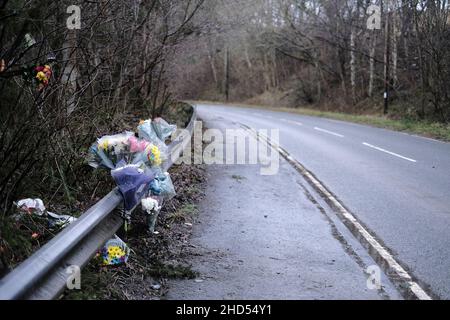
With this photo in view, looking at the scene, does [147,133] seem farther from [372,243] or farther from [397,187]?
[397,187]

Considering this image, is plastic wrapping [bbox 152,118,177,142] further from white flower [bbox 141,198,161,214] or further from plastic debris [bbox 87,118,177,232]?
white flower [bbox 141,198,161,214]

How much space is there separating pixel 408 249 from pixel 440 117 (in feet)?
70.1

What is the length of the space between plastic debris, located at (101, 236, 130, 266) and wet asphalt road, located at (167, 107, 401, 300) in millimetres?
543

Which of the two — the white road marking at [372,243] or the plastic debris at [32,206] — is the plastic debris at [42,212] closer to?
the plastic debris at [32,206]

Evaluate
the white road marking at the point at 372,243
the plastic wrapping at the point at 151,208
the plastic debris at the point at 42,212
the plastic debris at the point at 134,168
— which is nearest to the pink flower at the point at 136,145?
the plastic debris at the point at 134,168

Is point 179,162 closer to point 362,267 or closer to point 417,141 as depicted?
point 362,267

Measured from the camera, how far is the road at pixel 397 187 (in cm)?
618

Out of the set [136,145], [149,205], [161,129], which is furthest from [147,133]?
[149,205]

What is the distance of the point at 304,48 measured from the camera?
146 feet

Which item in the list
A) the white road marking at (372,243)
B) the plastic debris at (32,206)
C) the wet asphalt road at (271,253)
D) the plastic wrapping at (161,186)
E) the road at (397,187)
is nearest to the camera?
the wet asphalt road at (271,253)

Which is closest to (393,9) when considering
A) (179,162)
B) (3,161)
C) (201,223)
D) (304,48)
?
(304,48)

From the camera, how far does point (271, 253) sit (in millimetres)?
6055

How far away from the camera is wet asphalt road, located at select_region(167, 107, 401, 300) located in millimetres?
4863

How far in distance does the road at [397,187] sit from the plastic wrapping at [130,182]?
2.86 m
